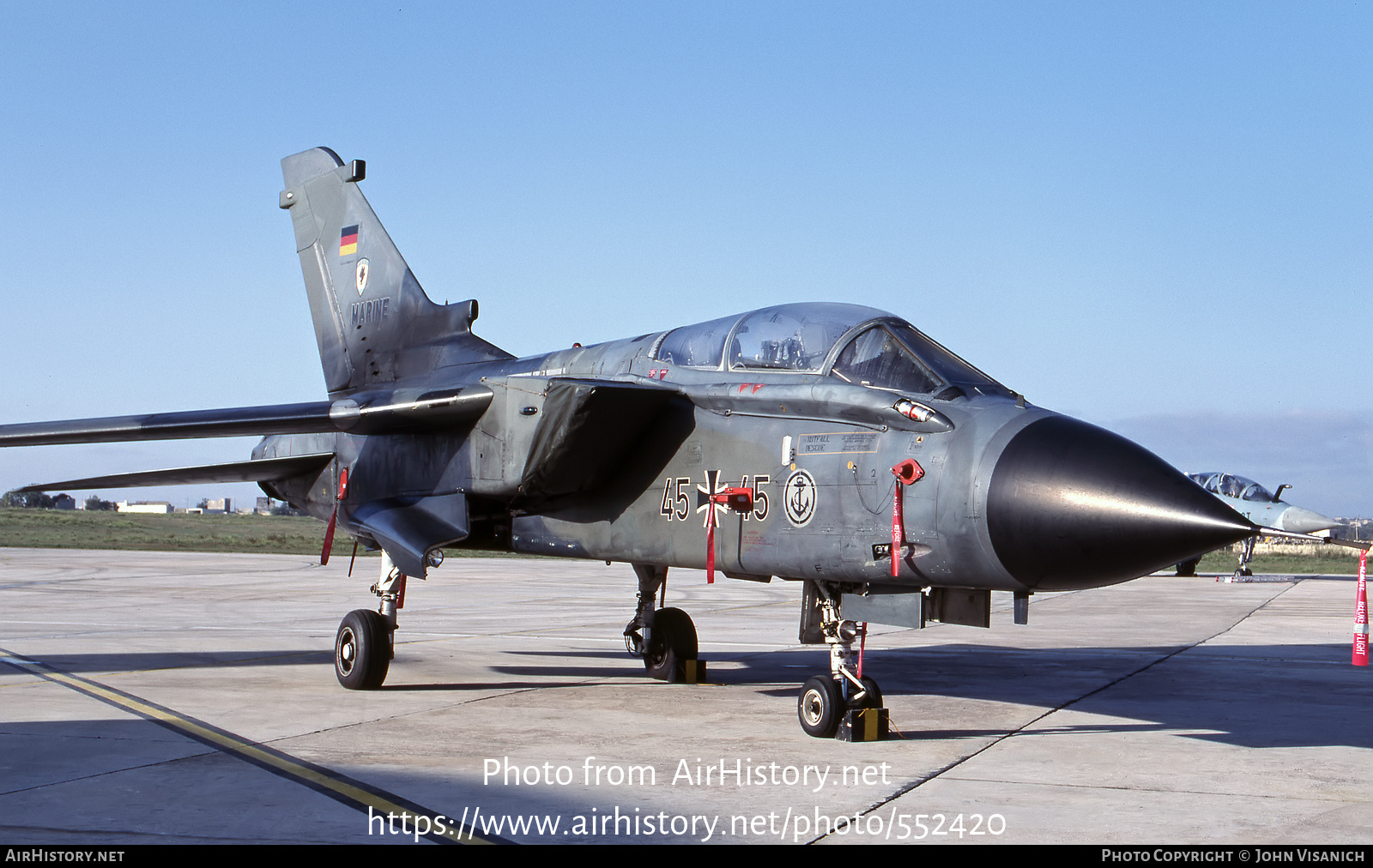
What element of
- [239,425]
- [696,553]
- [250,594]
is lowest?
[250,594]

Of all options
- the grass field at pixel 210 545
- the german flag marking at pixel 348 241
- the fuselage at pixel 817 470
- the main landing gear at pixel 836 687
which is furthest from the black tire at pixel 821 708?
the grass field at pixel 210 545

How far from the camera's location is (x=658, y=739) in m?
7.69

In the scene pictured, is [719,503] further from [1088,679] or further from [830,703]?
[1088,679]

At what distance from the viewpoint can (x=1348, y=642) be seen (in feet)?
50.4

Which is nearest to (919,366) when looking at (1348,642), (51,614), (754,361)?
(754,361)

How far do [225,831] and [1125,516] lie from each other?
15.1 feet

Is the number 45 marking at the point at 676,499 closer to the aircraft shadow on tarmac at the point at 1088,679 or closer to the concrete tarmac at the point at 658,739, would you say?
the concrete tarmac at the point at 658,739

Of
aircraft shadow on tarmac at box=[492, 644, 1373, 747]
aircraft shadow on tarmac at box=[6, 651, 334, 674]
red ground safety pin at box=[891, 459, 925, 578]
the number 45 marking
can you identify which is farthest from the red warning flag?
aircraft shadow on tarmac at box=[6, 651, 334, 674]

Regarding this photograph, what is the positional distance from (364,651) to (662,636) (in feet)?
9.05

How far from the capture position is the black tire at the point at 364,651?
996 centimetres

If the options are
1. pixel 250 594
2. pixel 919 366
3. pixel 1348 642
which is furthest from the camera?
pixel 250 594

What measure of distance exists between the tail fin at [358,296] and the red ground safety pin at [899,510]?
5575 mm

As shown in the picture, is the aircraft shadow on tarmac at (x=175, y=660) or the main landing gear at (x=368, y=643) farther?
the aircraft shadow on tarmac at (x=175, y=660)

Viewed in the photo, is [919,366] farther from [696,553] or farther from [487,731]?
[487,731]
